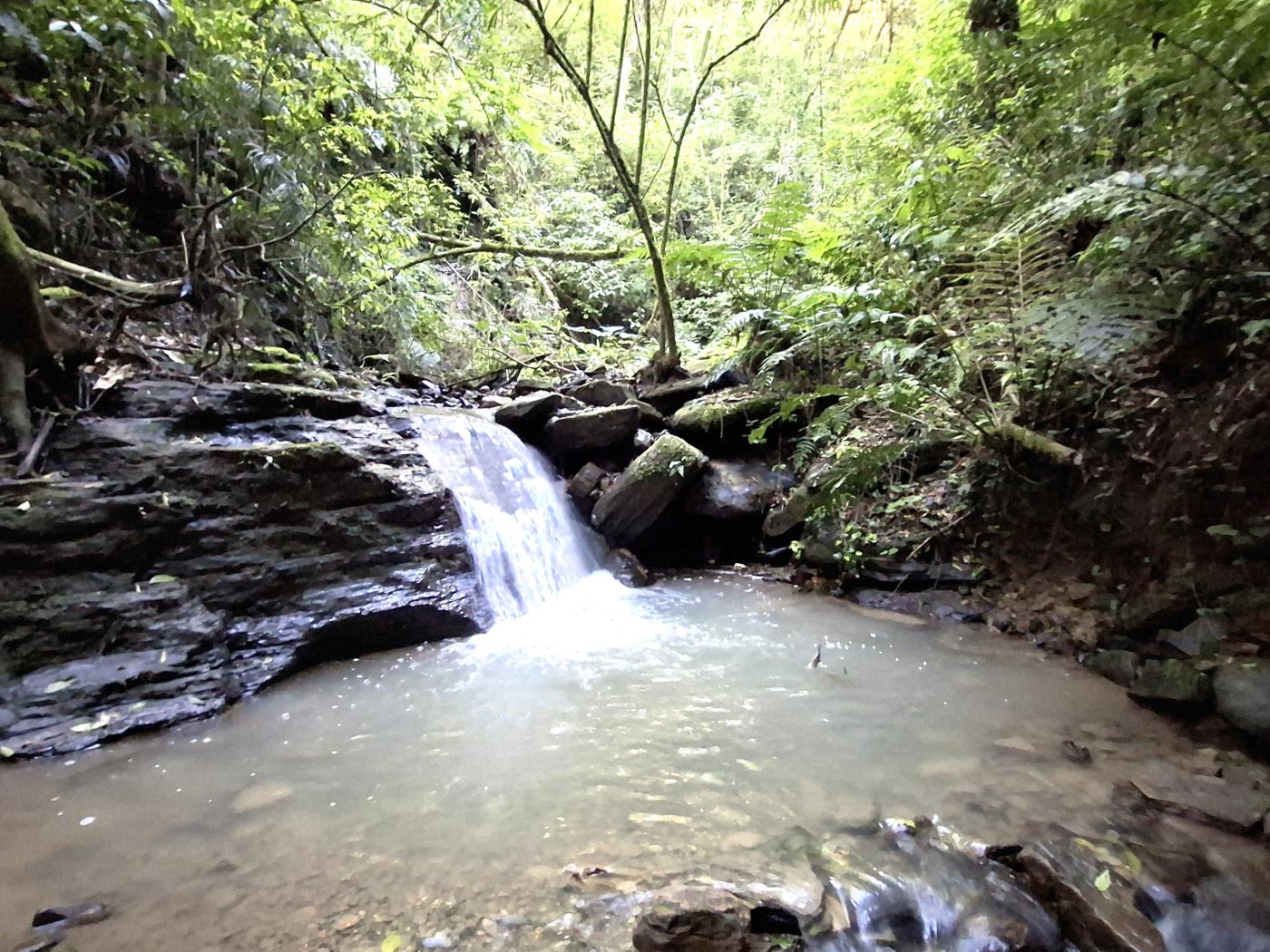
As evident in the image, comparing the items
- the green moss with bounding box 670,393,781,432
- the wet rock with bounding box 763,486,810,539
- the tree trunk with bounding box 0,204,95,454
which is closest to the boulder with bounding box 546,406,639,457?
the green moss with bounding box 670,393,781,432

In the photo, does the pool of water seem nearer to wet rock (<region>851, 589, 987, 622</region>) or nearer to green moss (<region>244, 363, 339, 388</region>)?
wet rock (<region>851, 589, 987, 622</region>)

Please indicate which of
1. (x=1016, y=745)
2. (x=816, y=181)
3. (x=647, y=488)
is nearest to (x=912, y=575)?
(x=1016, y=745)

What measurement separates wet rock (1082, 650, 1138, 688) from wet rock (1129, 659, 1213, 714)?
0.17 meters

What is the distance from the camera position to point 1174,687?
9.76ft

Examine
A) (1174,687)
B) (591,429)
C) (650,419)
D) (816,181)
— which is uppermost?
(816,181)

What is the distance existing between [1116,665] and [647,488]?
4160 mm

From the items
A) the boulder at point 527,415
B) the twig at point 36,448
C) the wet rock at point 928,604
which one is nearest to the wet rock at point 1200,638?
the wet rock at point 928,604

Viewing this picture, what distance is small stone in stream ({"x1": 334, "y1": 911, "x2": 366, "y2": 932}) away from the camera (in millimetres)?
1899

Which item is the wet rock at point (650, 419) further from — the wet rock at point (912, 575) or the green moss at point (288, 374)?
the green moss at point (288, 374)

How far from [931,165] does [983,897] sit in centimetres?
509

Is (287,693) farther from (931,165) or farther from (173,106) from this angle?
(931,165)

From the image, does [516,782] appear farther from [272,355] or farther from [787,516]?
[272,355]

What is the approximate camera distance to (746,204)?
1305 centimetres

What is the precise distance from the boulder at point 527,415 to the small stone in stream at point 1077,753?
19.2 ft
